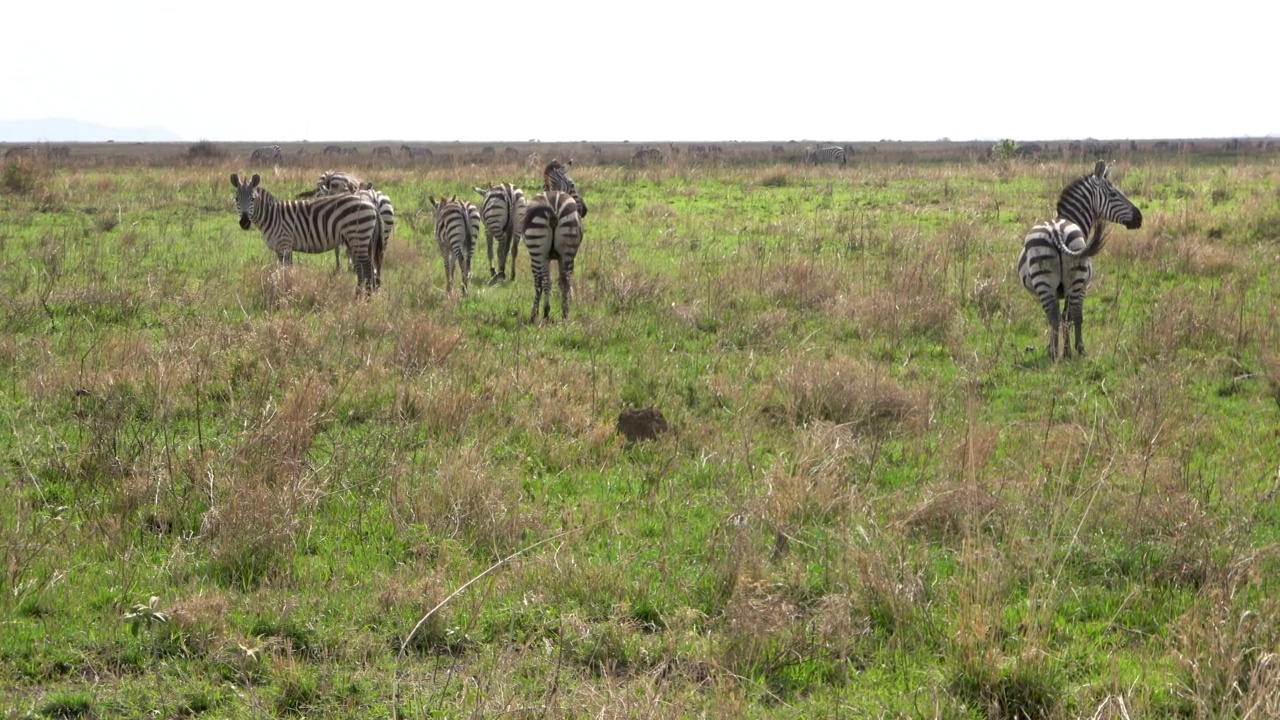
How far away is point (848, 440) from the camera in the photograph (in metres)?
7.11

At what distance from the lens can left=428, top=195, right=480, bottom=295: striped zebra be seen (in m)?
14.2

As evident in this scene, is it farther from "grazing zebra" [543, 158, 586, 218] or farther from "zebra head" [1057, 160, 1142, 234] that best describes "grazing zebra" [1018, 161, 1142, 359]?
"grazing zebra" [543, 158, 586, 218]

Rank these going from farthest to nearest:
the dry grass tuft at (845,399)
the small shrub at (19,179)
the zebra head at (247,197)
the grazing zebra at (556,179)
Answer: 1. the small shrub at (19,179)
2. the grazing zebra at (556,179)
3. the zebra head at (247,197)
4. the dry grass tuft at (845,399)

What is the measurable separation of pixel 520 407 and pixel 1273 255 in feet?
38.6

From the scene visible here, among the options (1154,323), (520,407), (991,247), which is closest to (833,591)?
(520,407)

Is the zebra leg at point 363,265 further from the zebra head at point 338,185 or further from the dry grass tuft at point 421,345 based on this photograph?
the zebra head at point 338,185

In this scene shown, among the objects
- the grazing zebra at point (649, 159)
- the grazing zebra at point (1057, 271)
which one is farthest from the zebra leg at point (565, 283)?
the grazing zebra at point (649, 159)

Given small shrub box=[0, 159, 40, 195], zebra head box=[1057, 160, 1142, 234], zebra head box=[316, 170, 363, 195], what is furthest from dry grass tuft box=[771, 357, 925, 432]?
small shrub box=[0, 159, 40, 195]

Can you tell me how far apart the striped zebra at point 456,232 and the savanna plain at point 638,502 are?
1.42 metres

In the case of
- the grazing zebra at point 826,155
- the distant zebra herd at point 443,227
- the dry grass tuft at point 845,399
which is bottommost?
the dry grass tuft at point 845,399

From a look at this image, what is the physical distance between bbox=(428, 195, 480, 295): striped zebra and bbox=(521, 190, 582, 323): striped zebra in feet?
6.54

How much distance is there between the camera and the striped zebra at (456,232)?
46.5 feet

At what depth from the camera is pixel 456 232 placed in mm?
14180

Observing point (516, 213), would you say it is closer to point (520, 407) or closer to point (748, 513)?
point (520, 407)
